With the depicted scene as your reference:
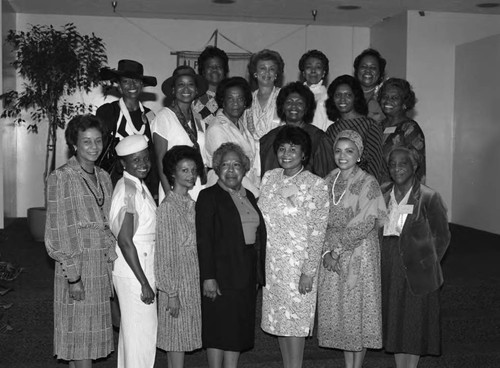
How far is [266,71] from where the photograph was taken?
543 cm

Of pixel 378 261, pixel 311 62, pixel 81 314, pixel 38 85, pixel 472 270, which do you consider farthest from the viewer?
pixel 38 85

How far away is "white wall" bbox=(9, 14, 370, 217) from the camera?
424 inches

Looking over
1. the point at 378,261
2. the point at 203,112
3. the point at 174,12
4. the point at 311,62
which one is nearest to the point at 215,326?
the point at 378,261

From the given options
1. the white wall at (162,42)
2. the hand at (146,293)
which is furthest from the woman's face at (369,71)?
the white wall at (162,42)

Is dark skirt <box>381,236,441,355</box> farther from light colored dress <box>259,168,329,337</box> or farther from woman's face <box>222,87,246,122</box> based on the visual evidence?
woman's face <box>222,87,246,122</box>

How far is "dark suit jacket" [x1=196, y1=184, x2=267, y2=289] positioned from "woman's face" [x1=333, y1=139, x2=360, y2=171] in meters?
0.73

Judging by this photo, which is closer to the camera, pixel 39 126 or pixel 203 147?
pixel 203 147

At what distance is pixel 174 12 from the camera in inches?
413

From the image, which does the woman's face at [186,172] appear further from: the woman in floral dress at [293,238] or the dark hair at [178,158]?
the woman in floral dress at [293,238]

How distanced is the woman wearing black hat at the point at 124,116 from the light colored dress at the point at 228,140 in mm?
457

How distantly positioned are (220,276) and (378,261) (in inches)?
40.2

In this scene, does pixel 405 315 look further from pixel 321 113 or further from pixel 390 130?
pixel 321 113

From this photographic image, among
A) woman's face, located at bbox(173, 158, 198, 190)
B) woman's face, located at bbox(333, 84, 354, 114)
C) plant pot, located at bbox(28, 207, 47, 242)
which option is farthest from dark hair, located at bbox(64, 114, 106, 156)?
plant pot, located at bbox(28, 207, 47, 242)

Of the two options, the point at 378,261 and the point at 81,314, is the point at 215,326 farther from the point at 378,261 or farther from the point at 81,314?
the point at 378,261
